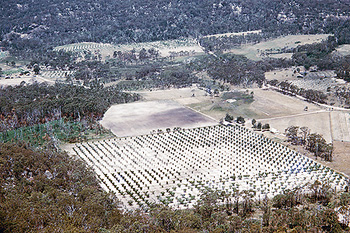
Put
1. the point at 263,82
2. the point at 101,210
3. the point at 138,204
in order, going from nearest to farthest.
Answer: the point at 101,210
the point at 138,204
the point at 263,82

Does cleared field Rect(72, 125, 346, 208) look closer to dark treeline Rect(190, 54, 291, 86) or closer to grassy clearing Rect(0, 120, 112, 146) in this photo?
grassy clearing Rect(0, 120, 112, 146)

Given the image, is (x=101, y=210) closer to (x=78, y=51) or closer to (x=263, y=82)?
(x=263, y=82)

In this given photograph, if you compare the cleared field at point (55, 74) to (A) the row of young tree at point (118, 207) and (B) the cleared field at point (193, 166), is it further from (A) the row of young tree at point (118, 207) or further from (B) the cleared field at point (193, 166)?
(A) the row of young tree at point (118, 207)

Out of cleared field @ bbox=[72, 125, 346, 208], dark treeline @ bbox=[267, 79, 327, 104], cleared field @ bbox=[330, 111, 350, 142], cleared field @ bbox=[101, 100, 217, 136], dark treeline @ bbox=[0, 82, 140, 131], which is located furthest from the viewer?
dark treeline @ bbox=[267, 79, 327, 104]

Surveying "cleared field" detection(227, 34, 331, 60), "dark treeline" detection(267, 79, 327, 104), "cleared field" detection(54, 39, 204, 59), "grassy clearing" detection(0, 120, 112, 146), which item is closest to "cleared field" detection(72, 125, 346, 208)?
"grassy clearing" detection(0, 120, 112, 146)

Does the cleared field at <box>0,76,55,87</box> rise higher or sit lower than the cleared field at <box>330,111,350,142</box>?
higher

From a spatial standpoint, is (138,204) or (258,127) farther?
(258,127)

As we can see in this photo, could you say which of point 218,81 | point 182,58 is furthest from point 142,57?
point 218,81
